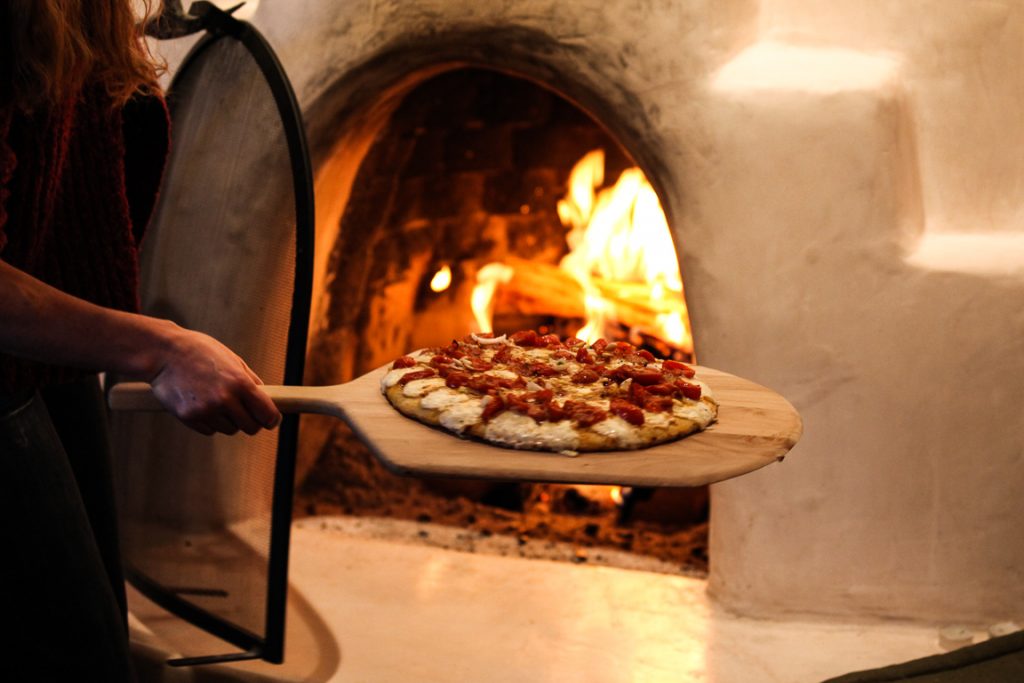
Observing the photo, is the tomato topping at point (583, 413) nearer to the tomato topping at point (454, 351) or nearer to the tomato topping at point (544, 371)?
the tomato topping at point (544, 371)

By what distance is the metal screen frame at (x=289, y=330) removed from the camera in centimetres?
191

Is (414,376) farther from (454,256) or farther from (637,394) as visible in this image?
(454,256)

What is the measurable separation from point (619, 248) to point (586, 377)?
1.32 metres

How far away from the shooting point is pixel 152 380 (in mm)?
1216

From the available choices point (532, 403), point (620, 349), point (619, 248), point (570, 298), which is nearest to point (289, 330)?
point (620, 349)

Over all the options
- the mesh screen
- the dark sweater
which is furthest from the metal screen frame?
the dark sweater

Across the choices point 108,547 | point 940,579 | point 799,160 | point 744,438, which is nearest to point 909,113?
point 799,160

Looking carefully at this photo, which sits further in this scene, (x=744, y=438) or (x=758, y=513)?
(x=758, y=513)

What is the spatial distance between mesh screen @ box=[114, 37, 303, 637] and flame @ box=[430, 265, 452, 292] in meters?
0.88

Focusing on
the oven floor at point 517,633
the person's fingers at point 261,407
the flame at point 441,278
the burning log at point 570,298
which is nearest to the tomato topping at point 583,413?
the person's fingers at point 261,407

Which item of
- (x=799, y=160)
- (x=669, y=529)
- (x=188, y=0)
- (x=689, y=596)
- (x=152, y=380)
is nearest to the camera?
(x=152, y=380)

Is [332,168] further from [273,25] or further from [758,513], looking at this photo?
[758,513]

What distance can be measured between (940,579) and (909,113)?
3.10 feet

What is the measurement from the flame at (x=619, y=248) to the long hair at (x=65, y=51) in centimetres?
155
